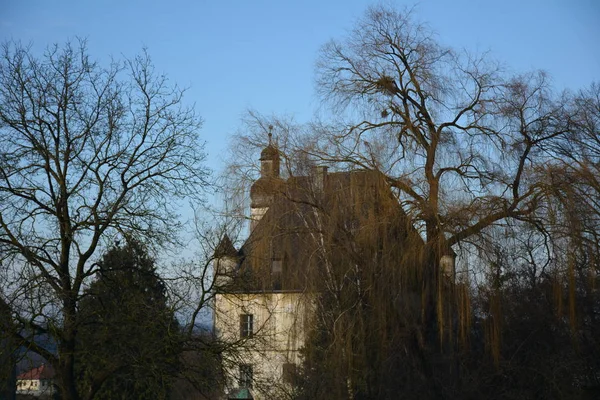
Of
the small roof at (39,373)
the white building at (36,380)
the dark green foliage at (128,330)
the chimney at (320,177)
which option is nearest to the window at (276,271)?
the chimney at (320,177)

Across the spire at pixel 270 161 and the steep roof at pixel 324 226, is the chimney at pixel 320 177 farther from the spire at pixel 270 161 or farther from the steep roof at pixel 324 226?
the spire at pixel 270 161

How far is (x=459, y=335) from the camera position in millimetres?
15766

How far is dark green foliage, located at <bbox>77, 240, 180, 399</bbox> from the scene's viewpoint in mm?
11383

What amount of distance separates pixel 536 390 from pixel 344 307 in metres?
6.29

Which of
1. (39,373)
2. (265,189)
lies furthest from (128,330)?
(265,189)

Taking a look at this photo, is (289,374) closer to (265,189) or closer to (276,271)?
(276,271)

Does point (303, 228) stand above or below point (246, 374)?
above

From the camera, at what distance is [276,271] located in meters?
16.3

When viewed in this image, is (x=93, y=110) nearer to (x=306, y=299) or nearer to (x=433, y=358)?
(x=306, y=299)

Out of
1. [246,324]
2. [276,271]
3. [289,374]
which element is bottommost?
[289,374]

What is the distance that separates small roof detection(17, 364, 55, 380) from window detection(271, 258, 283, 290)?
5.04 metres

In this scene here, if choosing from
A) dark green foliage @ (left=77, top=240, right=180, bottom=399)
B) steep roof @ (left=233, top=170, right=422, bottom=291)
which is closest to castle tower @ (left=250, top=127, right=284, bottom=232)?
steep roof @ (left=233, top=170, right=422, bottom=291)

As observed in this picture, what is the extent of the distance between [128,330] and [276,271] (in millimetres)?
5192

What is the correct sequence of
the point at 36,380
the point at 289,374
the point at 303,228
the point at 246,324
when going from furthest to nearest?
the point at 289,374 < the point at 303,228 < the point at 246,324 < the point at 36,380
